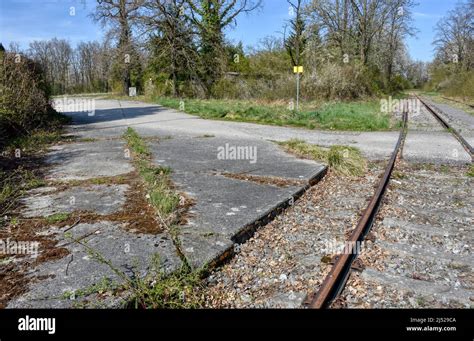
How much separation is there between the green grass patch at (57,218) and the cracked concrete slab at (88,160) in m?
2.03

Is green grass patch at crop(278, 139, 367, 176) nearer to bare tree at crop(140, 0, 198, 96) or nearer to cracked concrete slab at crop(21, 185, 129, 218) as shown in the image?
cracked concrete slab at crop(21, 185, 129, 218)

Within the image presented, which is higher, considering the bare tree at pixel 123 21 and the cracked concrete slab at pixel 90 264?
the bare tree at pixel 123 21

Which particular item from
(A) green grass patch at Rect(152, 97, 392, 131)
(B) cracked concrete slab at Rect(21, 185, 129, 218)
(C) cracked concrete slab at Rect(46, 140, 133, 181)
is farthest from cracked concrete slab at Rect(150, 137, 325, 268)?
(A) green grass patch at Rect(152, 97, 392, 131)

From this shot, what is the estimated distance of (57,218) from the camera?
4.52 m

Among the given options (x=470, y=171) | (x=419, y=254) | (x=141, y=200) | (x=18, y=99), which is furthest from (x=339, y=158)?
(x=18, y=99)

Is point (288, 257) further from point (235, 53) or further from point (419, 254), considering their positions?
point (235, 53)

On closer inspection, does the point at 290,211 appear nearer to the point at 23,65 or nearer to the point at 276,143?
the point at 276,143

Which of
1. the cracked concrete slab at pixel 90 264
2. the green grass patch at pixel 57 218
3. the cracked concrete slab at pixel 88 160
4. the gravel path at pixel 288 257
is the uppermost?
the cracked concrete slab at pixel 88 160

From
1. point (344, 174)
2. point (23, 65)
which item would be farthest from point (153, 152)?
point (23, 65)

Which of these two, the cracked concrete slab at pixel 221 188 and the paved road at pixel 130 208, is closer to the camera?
the paved road at pixel 130 208

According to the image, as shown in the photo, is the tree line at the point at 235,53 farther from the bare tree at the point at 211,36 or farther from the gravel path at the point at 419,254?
the gravel path at the point at 419,254

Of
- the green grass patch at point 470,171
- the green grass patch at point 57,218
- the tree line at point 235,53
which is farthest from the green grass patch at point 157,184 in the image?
the tree line at point 235,53

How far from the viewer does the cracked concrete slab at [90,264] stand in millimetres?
2902

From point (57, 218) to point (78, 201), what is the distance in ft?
2.50
